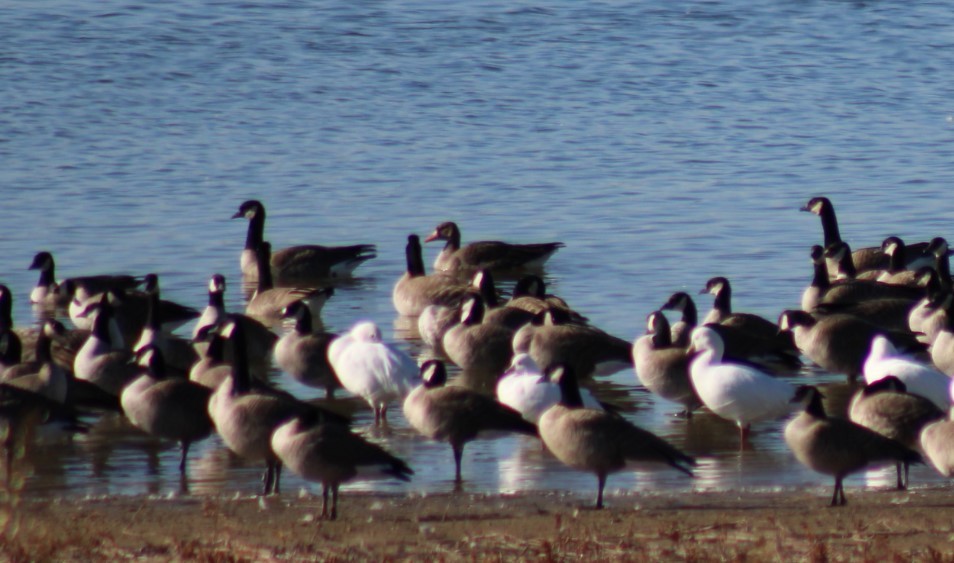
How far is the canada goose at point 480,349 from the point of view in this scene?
14.6 metres

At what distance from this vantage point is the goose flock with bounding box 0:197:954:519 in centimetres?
1019

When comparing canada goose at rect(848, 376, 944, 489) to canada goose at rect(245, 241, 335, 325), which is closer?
canada goose at rect(848, 376, 944, 489)

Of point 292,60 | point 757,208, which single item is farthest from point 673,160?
point 292,60

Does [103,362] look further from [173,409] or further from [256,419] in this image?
[256,419]

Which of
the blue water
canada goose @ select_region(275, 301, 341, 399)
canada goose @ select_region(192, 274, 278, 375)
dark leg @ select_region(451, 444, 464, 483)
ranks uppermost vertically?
dark leg @ select_region(451, 444, 464, 483)

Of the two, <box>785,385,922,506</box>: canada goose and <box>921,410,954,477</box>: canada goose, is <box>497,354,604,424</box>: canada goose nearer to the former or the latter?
<box>785,385,922,506</box>: canada goose

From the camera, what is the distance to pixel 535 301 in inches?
639

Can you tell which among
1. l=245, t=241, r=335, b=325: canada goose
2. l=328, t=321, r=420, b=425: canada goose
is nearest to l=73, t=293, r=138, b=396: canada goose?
l=328, t=321, r=420, b=425: canada goose

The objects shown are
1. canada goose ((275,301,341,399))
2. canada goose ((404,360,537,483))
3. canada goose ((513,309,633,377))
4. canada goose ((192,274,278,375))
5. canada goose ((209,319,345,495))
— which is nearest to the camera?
canada goose ((209,319,345,495))

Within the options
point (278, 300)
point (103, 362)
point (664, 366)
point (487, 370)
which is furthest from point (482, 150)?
point (664, 366)

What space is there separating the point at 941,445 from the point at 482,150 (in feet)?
70.7

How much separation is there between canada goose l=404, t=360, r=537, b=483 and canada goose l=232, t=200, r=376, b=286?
922 centimetres

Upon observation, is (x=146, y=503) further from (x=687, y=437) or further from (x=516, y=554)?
(x=687, y=437)

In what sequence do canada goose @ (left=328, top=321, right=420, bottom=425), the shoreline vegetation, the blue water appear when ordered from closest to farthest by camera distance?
the shoreline vegetation < canada goose @ (left=328, top=321, right=420, bottom=425) < the blue water
